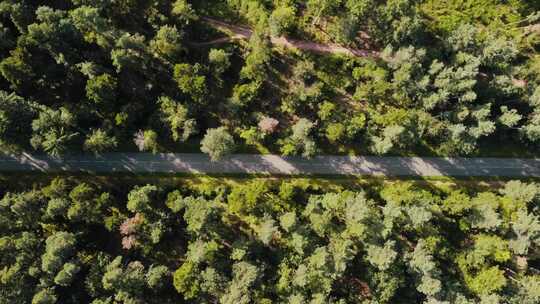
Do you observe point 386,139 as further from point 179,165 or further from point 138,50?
point 138,50

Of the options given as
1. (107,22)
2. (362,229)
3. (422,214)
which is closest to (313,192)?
(362,229)

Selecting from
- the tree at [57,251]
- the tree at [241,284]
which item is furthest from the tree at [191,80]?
the tree at [57,251]

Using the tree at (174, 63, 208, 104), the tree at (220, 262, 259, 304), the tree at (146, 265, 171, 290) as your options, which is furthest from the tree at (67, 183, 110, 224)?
the tree at (220, 262, 259, 304)

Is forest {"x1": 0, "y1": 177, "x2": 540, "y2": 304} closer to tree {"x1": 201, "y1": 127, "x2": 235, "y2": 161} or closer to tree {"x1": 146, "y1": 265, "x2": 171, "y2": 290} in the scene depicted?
tree {"x1": 146, "y1": 265, "x2": 171, "y2": 290}

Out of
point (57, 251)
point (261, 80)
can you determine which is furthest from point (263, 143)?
point (57, 251)

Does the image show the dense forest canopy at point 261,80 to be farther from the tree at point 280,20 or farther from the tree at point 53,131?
the tree at point 280,20
